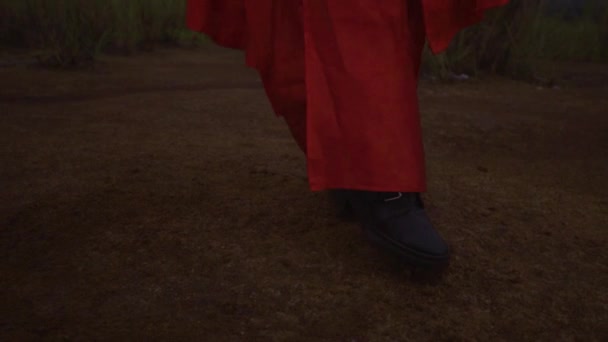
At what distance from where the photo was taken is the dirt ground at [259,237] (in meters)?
0.85

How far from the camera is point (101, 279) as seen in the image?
0.95m

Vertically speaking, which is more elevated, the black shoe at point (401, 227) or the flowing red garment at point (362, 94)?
the flowing red garment at point (362, 94)

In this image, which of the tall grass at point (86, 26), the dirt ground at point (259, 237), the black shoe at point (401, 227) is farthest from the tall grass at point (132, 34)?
the black shoe at point (401, 227)

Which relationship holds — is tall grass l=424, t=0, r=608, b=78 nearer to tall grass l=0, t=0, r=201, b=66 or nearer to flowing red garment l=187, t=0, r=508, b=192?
tall grass l=0, t=0, r=201, b=66

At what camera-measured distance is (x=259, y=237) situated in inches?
44.1

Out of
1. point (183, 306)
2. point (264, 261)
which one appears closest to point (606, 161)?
point (264, 261)

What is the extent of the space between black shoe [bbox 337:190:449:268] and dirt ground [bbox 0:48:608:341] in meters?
0.06

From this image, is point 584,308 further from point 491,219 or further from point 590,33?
point 590,33

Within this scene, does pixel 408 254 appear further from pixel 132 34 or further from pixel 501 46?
pixel 132 34

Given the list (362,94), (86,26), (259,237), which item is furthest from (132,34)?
(362,94)

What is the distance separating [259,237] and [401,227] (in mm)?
302

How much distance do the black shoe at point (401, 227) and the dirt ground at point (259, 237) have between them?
0.06m

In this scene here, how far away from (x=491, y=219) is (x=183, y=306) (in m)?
0.72

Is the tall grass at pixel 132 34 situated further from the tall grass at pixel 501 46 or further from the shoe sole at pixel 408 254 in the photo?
the shoe sole at pixel 408 254
